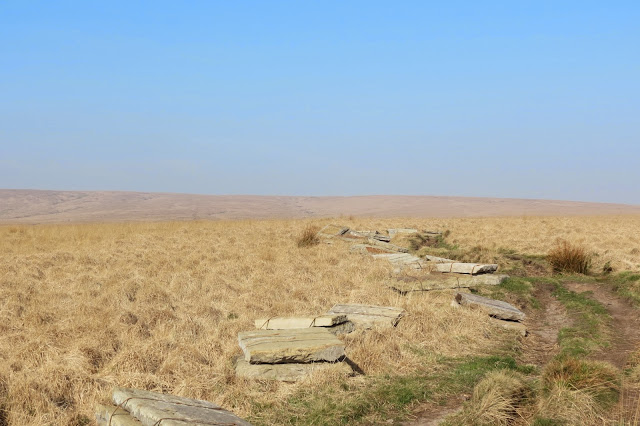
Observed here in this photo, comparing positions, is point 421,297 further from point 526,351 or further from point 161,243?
point 161,243

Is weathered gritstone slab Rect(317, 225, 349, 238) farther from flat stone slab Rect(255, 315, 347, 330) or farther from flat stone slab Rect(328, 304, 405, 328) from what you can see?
flat stone slab Rect(255, 315, 347, 330)

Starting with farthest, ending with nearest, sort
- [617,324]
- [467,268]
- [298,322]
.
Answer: [467,268]
[617,324]
[298,322]


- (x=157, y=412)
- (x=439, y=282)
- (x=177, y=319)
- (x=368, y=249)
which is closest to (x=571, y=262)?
(x=439, y=282)

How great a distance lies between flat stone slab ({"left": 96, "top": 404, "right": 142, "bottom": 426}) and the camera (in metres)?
4.90

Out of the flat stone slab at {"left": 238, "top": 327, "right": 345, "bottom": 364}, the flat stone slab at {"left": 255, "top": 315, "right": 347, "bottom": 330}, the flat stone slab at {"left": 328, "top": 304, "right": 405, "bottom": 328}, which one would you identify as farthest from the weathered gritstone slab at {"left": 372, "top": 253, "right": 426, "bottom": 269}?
the flat stone slab at {"left": 238, "top": 327, "right": 345, "bottom": 364}

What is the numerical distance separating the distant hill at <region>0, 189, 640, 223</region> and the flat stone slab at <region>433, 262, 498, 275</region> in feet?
292

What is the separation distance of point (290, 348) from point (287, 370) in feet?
0.92

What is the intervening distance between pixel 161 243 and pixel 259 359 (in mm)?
17514

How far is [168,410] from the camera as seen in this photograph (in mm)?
4941

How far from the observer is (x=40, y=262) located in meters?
17.1

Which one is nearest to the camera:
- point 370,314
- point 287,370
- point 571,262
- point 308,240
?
point 287,370

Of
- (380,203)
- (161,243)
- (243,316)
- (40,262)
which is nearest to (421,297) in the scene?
(243,316)

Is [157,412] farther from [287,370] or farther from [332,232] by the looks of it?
[332,232]

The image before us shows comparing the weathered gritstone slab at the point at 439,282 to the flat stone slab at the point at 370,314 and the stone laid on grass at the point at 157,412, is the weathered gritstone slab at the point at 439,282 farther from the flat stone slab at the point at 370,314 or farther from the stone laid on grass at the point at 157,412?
the stone laid on grass at the point at 157,412
